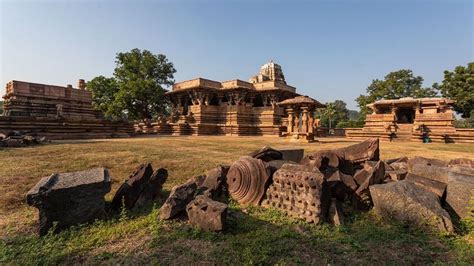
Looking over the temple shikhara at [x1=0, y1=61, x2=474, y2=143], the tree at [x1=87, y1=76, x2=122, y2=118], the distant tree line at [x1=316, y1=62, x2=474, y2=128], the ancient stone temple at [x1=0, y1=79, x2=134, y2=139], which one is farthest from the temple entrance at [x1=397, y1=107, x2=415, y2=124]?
the tree at [x1=87, y1=76, x2=122, y2=118]

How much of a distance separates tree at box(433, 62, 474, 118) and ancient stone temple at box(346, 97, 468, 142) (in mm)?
14640

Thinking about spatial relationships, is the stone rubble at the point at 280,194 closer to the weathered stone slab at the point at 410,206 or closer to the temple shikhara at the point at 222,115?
the weathered stone slab at the point at 410,206

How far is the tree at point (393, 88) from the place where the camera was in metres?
39.4

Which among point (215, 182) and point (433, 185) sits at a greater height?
point (433, 185)

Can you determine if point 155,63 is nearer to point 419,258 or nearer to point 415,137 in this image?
point 415,137

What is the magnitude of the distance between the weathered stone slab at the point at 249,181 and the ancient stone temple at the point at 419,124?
19.9m

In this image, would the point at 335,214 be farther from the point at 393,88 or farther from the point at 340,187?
the point at 393,88

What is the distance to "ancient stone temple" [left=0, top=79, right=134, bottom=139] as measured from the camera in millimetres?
15734

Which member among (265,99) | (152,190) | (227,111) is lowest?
(152,190)

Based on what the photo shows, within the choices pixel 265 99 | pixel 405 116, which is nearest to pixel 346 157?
pixel 265 99

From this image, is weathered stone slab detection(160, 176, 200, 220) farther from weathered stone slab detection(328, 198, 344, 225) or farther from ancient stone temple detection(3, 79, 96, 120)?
ancient stone temple detection(3, 79, 96, 120)

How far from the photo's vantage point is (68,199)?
114 inches

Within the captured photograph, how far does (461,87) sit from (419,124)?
19.5 meters

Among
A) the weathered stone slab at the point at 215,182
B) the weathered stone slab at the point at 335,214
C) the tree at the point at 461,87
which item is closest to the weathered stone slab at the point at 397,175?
the weathered stone slab at the point at 335,214
